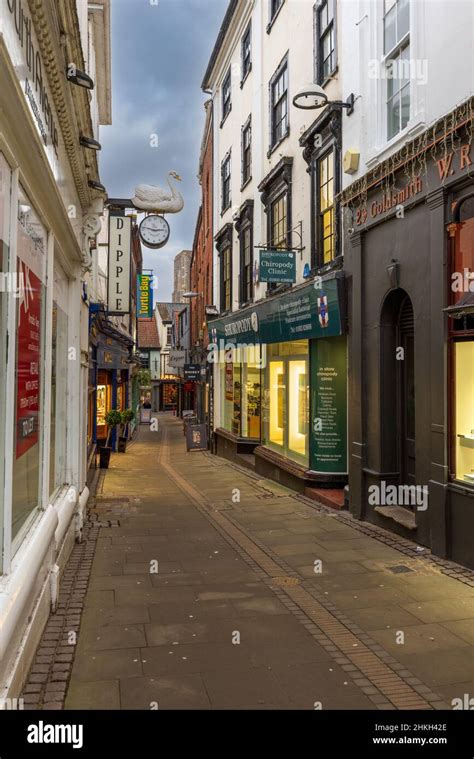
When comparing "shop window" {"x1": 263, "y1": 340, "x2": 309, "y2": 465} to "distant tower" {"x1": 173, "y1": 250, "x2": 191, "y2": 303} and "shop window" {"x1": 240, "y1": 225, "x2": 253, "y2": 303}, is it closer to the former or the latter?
"shop window" {"x1": 240, "y1": 225, "x2": 253, "y2": 303}

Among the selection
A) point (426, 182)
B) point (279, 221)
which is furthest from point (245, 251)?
point (426, 182)

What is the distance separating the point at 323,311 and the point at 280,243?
4.14m

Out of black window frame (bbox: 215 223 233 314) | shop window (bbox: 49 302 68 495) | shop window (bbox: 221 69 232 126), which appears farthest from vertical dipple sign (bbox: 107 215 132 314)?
shop window (bbox: 221 69 232 126)

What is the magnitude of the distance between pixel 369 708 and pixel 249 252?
50.1 ft

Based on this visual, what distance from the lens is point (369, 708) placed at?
400 centimetres

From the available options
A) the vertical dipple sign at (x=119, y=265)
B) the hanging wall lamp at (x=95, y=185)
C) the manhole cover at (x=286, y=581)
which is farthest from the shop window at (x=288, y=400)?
the manhole cover at (x=286, y=581)

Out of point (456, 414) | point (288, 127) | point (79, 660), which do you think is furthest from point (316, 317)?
point (79, 660)

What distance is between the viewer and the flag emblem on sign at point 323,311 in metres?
10.9

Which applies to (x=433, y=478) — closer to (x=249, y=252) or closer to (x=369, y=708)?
(x=369, y=708)

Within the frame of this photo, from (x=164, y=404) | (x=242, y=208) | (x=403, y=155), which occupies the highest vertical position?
(x=242, y=208)

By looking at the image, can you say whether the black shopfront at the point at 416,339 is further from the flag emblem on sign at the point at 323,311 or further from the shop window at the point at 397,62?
the shop window at the point at 397,62

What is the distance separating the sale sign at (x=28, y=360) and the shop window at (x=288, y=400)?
7.44 m
